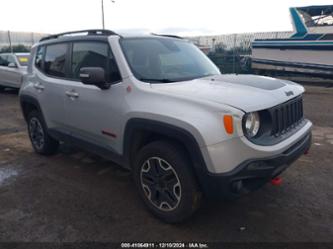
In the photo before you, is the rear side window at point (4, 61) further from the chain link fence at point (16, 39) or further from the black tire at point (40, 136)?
the chain link fence at point (16, 39)

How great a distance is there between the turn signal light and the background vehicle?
36.4 ft

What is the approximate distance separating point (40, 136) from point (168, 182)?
3132 millimetres

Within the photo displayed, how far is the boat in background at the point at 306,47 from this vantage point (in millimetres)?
13062

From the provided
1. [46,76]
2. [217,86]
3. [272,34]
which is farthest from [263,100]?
[272,34]

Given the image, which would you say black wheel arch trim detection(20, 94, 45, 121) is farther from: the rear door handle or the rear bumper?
the rear bumper

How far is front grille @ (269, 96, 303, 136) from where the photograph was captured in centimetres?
294

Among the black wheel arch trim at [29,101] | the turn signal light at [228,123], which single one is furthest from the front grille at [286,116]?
the black wheel arch trim at [29,101]

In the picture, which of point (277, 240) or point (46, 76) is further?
point (46, 76)

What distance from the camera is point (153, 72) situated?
348cm

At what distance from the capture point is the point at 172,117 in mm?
2826

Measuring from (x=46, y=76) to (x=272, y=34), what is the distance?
15.0m

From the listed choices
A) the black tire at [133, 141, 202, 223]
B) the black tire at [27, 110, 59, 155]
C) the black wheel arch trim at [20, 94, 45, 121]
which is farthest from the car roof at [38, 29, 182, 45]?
the black tire at [133, 141, 202, 223]

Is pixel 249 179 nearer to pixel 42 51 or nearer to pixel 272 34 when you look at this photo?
pixel 42 51

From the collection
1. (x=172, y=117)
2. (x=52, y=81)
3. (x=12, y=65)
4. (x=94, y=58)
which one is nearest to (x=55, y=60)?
(x=52, y=81)
